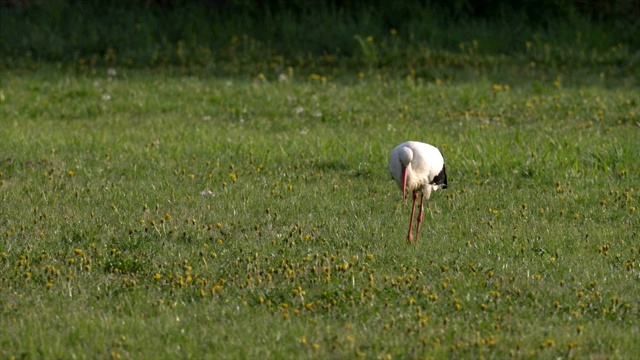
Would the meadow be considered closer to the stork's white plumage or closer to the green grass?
the green grass

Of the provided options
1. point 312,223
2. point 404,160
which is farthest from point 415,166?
point 312,223

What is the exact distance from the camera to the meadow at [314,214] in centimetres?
593

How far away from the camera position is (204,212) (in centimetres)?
865

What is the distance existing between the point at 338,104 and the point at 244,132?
5.96 ft

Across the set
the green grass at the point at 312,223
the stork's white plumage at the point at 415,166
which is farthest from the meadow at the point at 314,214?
the stork's white plumage at the point at 415,166

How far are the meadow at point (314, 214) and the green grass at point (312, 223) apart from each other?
0.02 meters

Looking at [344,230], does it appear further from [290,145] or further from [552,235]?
[290,145]

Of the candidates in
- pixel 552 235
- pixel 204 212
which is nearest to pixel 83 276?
pixel 204 212

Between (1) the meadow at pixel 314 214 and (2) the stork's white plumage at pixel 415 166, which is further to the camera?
(2) the stork's white plumage at pixel 415 166

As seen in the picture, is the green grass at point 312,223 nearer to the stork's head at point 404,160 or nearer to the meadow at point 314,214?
the meadow at point 314,214

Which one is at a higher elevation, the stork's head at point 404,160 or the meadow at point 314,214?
the stork's head at point 404,160

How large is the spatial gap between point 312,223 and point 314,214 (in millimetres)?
296

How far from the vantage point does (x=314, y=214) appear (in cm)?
859

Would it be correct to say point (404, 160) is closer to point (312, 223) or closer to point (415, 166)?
point (415, 166)
